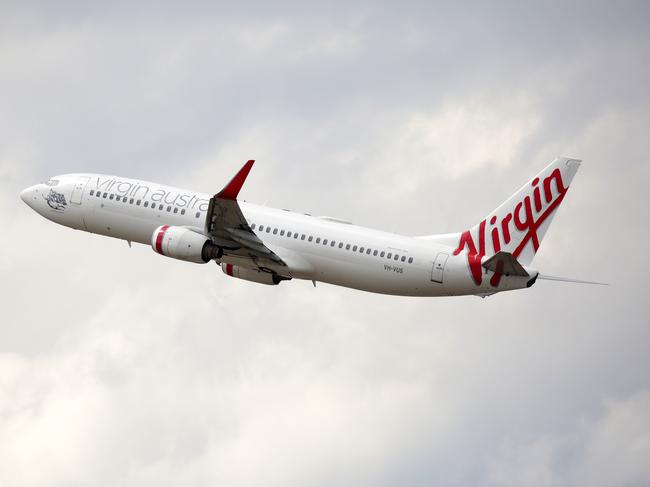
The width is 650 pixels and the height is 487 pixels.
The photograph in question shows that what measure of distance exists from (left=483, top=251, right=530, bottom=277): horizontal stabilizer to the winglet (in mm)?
13217

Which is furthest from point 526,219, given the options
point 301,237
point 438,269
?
point 301,237

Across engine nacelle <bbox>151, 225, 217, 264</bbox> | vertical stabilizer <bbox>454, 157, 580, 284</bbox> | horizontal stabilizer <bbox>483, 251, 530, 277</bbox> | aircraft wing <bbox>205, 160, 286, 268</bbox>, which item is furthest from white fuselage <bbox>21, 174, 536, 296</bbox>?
vertical stabilizer <bbox>454, 157, 580, 284</bbox>

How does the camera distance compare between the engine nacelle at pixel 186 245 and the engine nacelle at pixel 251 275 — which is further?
the engine nacelle at pixel 251 275

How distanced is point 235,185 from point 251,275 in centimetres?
831

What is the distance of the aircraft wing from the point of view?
81.7m

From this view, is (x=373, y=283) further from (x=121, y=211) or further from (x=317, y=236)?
(x=121, y=211)

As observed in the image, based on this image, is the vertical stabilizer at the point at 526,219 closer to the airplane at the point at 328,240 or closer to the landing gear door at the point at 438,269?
the airplane at the point at 328,240

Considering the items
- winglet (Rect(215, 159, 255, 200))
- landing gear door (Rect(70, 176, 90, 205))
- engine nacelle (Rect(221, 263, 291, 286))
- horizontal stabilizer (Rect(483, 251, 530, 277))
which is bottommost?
horizontal stabilizer (Rect(483, 251, 530, 277))

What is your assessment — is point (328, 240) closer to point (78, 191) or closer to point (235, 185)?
point (235, 185)

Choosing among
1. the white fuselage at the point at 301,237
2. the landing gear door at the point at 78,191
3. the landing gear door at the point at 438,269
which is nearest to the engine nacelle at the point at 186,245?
the white fuselage at the point at 301,237

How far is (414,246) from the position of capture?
82.2 m

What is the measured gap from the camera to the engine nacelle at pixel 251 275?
3413 inches

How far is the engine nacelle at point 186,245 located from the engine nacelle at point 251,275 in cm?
338

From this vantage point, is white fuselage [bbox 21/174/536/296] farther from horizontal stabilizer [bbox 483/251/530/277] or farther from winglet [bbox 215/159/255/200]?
winglet [bbox 215/159/255/200]
